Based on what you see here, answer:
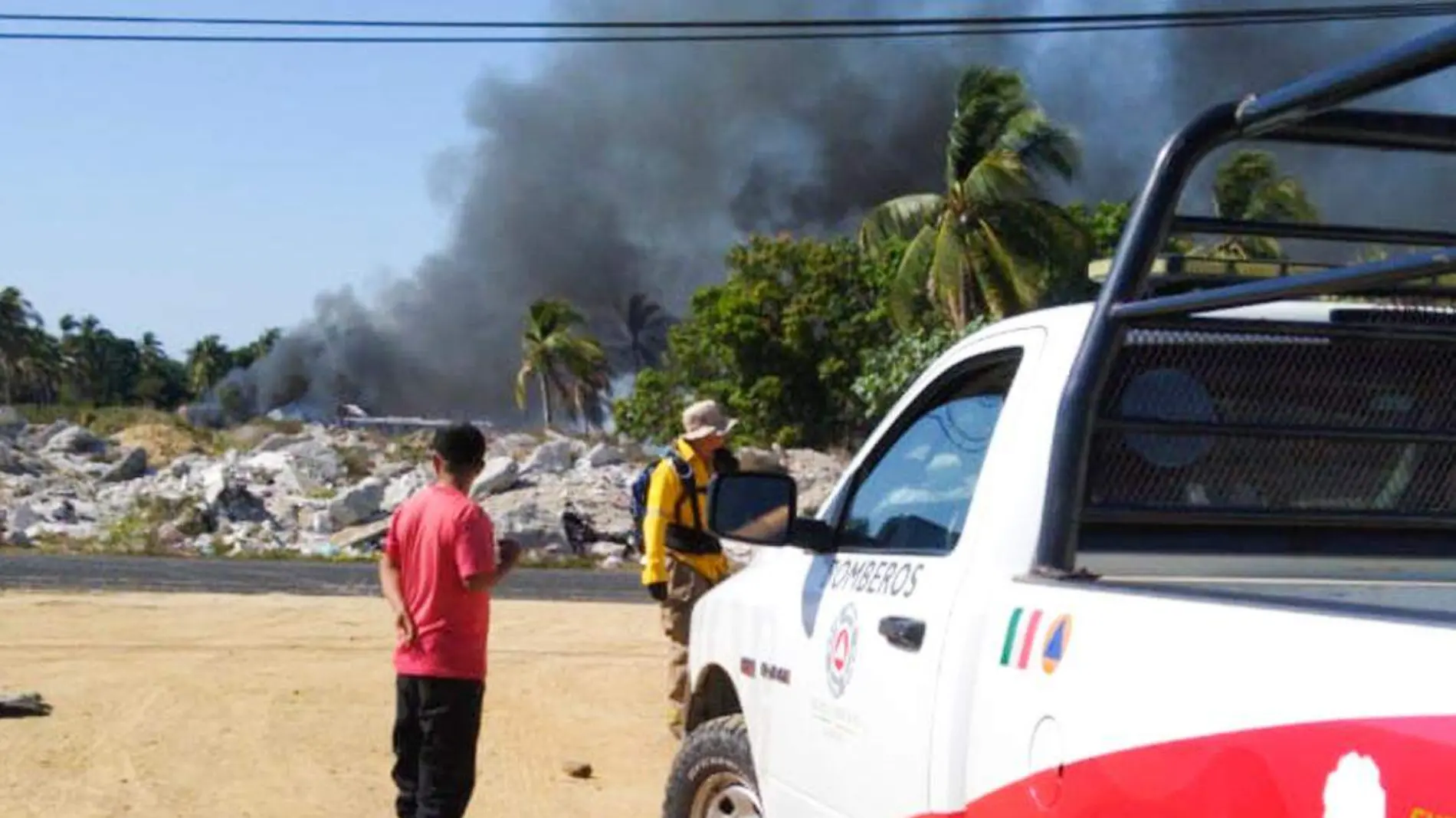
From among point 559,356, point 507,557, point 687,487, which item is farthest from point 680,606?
point 559,356

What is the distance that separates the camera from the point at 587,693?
10953mm

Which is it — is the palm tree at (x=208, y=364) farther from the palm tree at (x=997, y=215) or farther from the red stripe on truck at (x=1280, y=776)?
the red stripe on truck at (x=1280, y=776)

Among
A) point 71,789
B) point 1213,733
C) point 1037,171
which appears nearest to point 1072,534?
point 1213,733

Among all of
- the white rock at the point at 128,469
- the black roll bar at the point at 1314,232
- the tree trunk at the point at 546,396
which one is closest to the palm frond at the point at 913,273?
the white rock at the point at 128,469

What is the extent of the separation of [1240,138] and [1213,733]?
1.19m

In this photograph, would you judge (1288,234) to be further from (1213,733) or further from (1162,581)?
(1213,733)

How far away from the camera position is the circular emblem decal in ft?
14.2

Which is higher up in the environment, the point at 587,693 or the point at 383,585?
the point at 383,585

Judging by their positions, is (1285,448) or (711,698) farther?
(711,698)

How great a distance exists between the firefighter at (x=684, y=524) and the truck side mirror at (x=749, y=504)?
3.50 m

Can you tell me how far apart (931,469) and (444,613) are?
2219mm

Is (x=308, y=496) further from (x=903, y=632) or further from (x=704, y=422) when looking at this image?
(x=903, y=632)

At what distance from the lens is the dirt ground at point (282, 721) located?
7.97 metres

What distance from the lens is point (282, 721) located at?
976 centimetres
